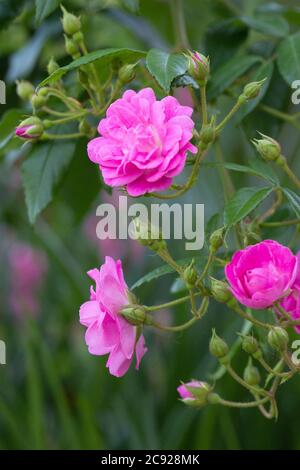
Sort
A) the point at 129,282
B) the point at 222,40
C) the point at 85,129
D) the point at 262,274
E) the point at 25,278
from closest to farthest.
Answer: the point at 262,274 → the point at 85,129 → the point at 222,40 → the point at 129,282 → the point at 25,278

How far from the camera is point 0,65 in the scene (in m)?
0.79

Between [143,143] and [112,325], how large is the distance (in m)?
0.10

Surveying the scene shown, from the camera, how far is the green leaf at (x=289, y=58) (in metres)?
0.54

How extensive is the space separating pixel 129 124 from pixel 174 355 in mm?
692

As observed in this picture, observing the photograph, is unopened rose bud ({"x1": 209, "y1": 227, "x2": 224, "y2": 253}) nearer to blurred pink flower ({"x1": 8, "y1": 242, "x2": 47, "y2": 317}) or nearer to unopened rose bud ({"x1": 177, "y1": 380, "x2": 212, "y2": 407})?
unopened rose bud ({"x1": 177, "y1": 380, "x2": 212, "y2": 407})

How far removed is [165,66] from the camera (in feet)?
1.50

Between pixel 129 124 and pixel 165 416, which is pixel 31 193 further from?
pixel 165 416

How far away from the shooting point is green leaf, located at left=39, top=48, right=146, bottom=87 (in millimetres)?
450

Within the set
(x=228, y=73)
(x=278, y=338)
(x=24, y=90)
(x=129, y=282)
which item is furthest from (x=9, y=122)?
(x=129, y=282)

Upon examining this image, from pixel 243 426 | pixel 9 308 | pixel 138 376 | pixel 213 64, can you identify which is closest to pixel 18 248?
pixel 9 308

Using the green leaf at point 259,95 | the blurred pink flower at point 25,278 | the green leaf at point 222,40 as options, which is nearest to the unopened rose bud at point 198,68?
the green leaf at point 259,95

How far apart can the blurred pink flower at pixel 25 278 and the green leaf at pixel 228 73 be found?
875mm

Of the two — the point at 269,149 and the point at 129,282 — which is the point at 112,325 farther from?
the point at 129,282

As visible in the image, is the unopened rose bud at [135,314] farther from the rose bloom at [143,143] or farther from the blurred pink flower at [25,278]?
the blurred pink flower at [25,278]
